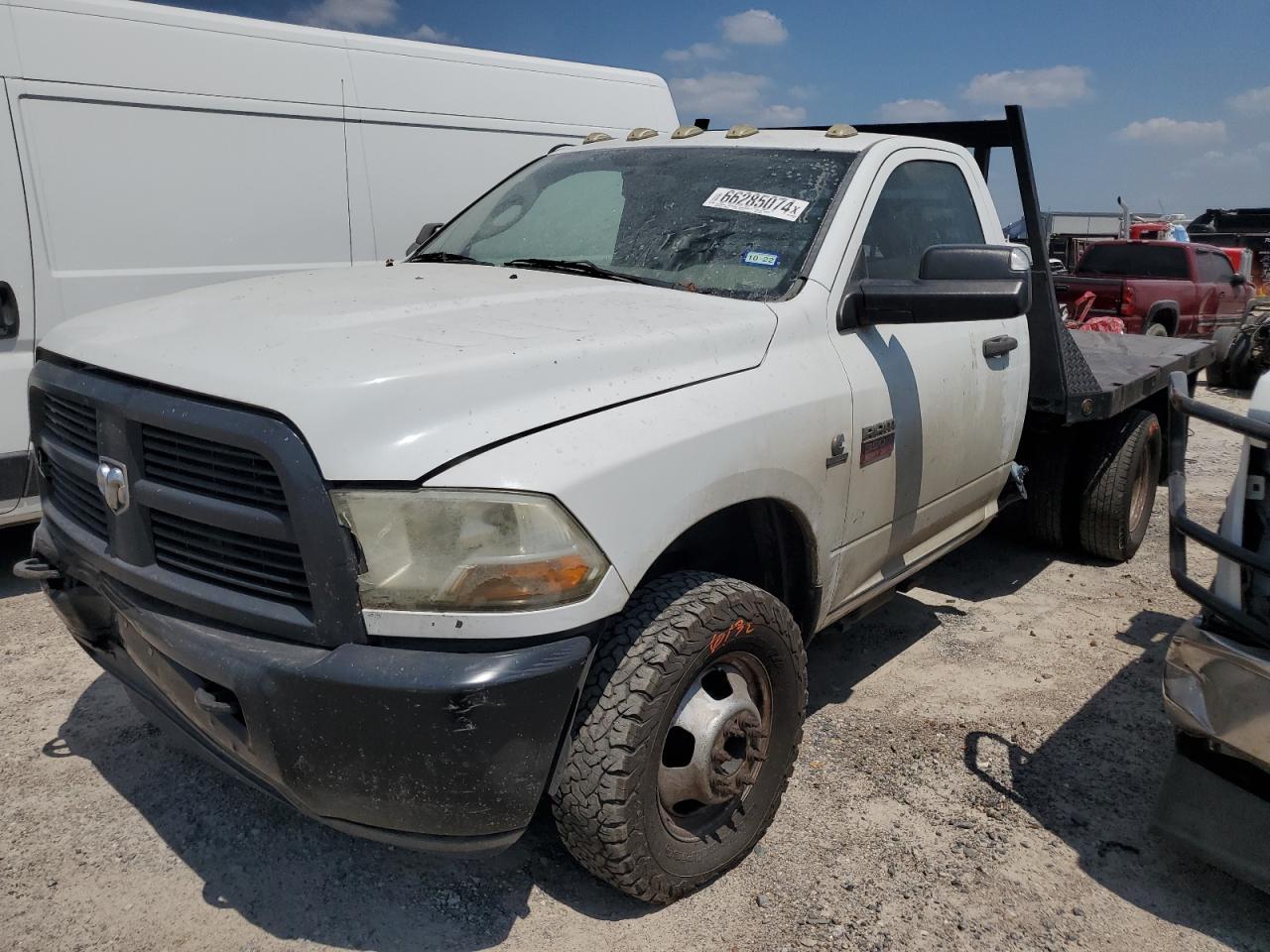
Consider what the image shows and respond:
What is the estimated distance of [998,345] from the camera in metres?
3.71

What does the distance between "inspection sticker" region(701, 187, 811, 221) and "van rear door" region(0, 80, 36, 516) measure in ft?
10.4

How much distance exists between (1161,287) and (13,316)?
485 inches

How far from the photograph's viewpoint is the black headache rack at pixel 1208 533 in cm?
247

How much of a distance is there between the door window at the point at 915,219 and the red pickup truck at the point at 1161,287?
8.85 meters

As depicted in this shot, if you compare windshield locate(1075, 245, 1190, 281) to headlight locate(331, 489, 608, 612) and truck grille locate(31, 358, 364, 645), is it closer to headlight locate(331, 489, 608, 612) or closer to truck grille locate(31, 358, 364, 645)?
headlight locate(331, 489, 608, 612)

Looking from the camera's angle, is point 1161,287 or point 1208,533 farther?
point 1161,287

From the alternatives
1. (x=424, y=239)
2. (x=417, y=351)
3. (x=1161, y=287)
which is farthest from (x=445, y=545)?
(x=1161, y=287)

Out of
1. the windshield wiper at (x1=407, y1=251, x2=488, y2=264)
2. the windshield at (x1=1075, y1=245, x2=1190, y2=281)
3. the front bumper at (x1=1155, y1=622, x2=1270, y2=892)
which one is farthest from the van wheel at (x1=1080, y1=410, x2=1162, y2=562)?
the windshield at (x1=1075, y1=245, x2=1190, y2=281)

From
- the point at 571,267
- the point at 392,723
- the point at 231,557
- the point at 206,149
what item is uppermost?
the point at 206,149

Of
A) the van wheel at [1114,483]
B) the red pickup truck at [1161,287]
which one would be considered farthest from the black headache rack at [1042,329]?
the red pickup truck at [1161,287]

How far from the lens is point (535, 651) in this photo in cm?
205

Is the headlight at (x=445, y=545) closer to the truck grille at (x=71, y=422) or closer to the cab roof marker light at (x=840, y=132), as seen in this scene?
the truck grille at (x=71, y=422)

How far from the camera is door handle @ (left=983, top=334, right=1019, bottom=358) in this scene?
12.0 ft

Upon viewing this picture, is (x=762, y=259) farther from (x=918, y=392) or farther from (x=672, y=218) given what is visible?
(x=918, y=392)
